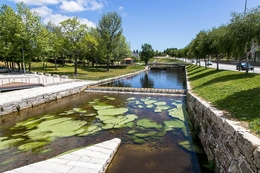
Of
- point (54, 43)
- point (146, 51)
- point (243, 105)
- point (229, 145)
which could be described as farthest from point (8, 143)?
point (146, 51)

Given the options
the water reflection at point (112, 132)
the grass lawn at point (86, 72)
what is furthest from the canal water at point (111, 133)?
the grass lawn at point (86, 72)

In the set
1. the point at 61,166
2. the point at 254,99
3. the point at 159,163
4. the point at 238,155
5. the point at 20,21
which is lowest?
the point at 159,163

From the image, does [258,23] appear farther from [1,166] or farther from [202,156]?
[1,166]

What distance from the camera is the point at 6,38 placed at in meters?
25.4

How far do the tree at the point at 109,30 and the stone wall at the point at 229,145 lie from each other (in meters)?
33.9

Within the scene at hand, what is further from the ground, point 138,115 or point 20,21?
point 20,21

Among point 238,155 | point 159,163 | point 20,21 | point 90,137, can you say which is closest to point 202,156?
point 159,163

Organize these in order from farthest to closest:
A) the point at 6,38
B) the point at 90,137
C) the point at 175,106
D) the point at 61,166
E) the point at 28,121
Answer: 1. the point at 6,38
2. the point at 175,106
3. the point at 28,121
4. the point at 90,137
5. the point at 61,166

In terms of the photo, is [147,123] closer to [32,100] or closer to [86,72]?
[32,100]

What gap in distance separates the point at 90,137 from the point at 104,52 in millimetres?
32316

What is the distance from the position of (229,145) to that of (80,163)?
14.4ft

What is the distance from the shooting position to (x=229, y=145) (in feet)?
14.0

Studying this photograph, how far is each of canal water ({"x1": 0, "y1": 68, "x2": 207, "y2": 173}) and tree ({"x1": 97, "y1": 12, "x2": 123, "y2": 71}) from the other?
2697cm

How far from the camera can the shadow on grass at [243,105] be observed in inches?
191
